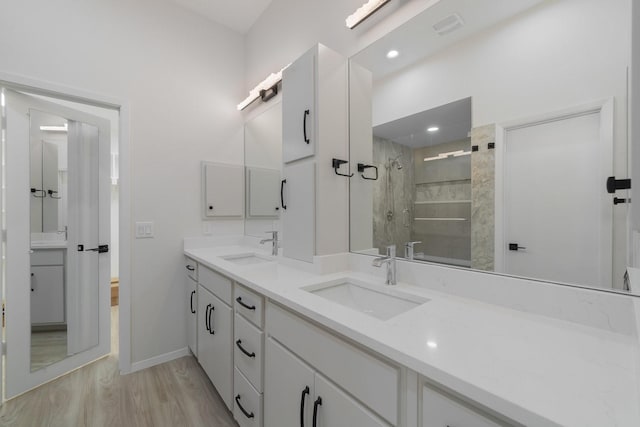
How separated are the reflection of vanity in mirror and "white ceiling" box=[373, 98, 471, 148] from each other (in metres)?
2.33

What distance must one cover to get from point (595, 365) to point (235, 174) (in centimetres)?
255

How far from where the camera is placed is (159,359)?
Answer: 6.98ft

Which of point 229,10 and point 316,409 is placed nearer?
point 316,409

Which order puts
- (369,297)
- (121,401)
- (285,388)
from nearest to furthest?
(285,388), (369,297), (121,401)

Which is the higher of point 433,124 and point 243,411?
point 433,124

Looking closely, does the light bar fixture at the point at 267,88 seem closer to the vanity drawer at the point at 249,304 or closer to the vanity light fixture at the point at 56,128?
the vanity light fixture at the point at 56,128

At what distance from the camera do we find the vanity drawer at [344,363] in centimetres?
67

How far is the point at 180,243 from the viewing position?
2.28 meters

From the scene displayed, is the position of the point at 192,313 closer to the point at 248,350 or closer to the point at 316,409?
the point at 248,350

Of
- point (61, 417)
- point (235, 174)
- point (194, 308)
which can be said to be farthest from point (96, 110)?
point (61, 417)

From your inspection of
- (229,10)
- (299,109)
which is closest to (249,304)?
(299,109)

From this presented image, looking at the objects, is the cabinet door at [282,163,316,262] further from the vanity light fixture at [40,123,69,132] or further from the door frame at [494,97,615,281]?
the vanity light fixture at [40,123,69,132]

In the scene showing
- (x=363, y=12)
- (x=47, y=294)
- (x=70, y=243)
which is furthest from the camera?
(x=70, y=243)

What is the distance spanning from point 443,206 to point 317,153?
0.71 m
